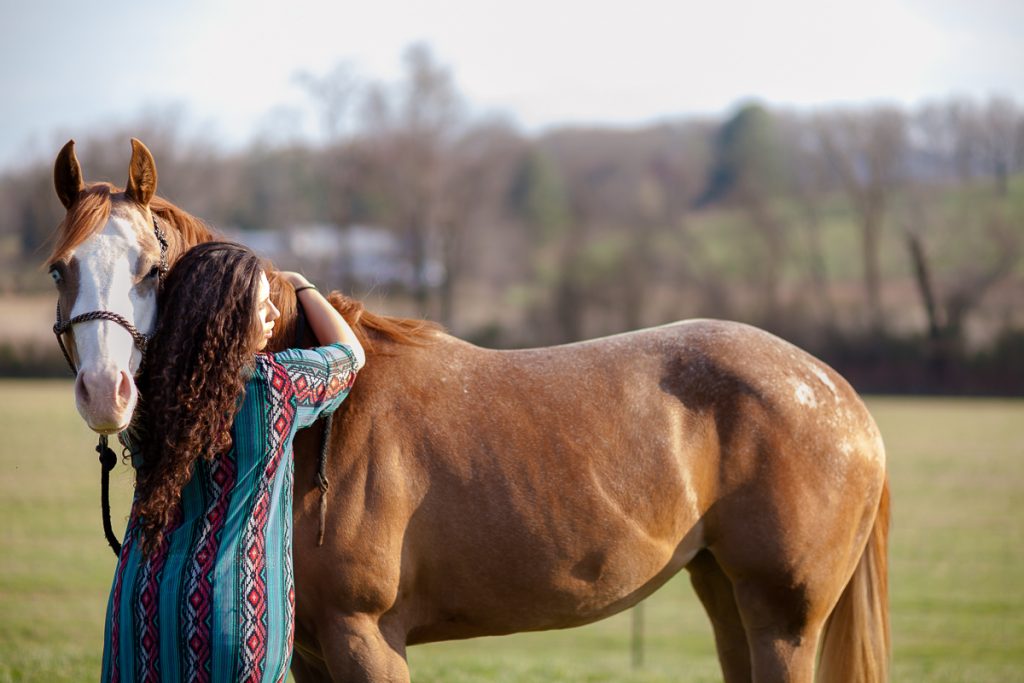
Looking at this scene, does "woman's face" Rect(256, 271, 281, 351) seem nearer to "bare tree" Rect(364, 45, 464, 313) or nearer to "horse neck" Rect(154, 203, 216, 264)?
"horse neck" Rect(154, 203, 216, 264)

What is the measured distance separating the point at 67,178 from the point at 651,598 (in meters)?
11.3

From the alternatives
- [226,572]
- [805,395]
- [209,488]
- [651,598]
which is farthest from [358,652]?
[651,598]

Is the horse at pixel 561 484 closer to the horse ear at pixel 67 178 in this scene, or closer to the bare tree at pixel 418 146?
the horse ear at pixel 67 178

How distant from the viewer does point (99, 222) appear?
2.28 m

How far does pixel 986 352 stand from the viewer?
35.3m

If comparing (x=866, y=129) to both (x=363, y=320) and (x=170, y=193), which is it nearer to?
(x=170, y=193)

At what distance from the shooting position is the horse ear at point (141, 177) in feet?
7.85

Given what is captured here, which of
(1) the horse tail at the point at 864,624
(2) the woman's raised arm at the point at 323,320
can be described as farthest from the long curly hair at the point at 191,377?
(1) the horse tail at the point at 864,624

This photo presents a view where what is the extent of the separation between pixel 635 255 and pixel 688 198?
1123 cm

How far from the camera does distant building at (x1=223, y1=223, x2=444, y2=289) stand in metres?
41.5

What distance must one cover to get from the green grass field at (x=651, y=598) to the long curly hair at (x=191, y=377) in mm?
700

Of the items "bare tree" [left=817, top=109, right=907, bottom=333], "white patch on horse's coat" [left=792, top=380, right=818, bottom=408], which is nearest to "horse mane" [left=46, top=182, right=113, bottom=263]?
"white patch on horse's coat" [left=792, top=380, right=818, bottom=408]

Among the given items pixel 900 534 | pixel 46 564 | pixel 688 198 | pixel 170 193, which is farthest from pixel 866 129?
pixel 46 564

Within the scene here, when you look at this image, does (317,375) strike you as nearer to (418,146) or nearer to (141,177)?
(141,177)
